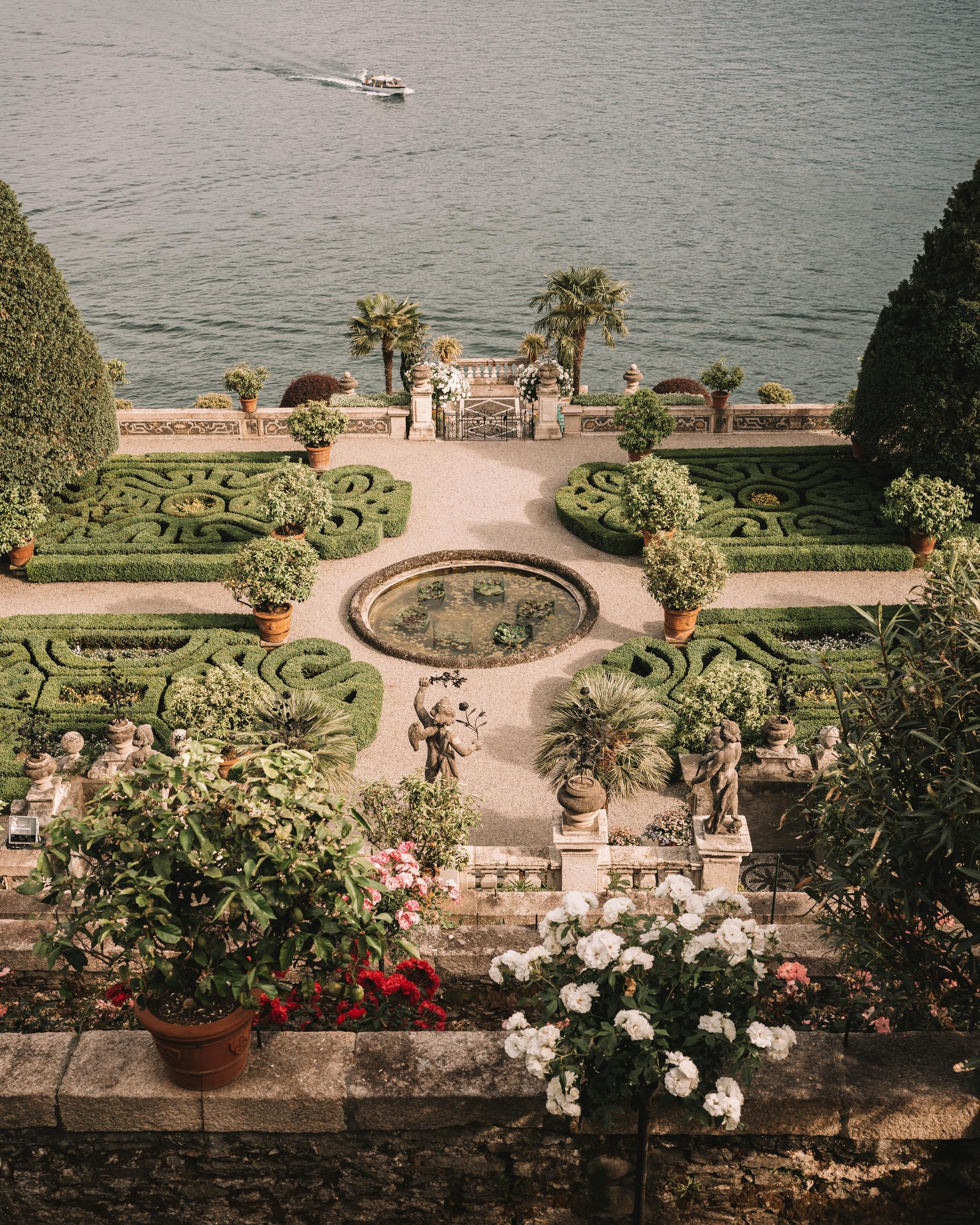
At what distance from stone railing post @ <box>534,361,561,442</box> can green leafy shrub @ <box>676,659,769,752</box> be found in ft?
49.2

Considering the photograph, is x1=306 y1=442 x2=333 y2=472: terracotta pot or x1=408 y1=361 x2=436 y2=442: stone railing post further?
x1=408 y1=361 x2=436 y2=442: stone railing post

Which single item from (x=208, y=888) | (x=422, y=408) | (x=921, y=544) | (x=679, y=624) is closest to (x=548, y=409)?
(x=422, y=408)

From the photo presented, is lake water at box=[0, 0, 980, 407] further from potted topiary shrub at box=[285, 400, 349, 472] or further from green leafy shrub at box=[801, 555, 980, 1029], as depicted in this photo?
green leafy shrub at box=[801, 555, 980, 1029]

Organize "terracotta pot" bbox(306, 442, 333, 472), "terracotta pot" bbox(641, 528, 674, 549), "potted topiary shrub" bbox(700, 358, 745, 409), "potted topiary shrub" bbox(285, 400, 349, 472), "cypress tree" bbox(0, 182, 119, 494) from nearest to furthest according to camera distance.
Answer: "terracotta pot" bbox(641, 528, 674, 549), "cypress tree" bbox(0, 182, 119, 494), "potted topiary shrub" bbox(285, 400, 349, 472), "terracotta pot" bbox(306, 442, 333, 472), "potted topiary shrub" bbox(700, 358, 745, 409)

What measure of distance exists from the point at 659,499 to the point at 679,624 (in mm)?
3381

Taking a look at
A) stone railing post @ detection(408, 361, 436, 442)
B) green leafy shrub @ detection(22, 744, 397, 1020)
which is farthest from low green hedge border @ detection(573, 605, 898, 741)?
A: green leafy shrub @ detection(22, 744, 397, 1020)

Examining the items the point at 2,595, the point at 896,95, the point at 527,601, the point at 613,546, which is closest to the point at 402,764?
the point at 527,601

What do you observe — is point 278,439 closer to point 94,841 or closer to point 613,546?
point 613,546

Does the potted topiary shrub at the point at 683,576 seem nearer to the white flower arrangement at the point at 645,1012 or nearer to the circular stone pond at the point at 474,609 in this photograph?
the circular stone pond at the point at 474,609

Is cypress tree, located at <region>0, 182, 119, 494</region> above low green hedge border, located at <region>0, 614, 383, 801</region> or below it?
above

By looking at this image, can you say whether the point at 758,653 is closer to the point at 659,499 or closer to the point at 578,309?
the point at 659,499

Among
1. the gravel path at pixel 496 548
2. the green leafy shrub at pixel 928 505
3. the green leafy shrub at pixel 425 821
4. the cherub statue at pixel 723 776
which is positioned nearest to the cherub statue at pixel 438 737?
the green leafy shrub at pixel 425 821

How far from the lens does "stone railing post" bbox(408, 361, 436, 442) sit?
32.4 m

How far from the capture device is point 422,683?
16.5m
